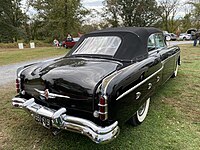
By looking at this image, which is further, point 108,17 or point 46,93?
point 108,17

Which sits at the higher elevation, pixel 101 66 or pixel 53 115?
pixel 101 66

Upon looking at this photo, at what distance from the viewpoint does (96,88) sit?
7.33 feet

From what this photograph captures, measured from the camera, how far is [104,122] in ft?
7.07

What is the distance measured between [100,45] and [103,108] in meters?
1.69

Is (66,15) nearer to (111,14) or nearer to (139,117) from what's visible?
(111,14)

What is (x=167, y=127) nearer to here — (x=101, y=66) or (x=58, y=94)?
(x=101, y=66)

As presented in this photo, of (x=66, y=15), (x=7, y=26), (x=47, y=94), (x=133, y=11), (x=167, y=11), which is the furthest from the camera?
(x=167, y=11)

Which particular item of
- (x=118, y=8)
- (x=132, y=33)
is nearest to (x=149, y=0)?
(x=118, y=8)

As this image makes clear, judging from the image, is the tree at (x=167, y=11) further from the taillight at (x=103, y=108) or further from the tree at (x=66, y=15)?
the taillight at (x=103, y=108)

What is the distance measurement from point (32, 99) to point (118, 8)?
3588cm

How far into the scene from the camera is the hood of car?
7.61 ft

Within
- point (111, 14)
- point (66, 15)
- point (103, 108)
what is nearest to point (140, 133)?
point (103, 108)

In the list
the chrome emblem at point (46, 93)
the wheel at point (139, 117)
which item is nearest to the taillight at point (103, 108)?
the chrome emblem at point (46, 93)

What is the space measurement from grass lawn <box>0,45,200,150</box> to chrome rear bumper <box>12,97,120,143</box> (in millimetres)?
490
